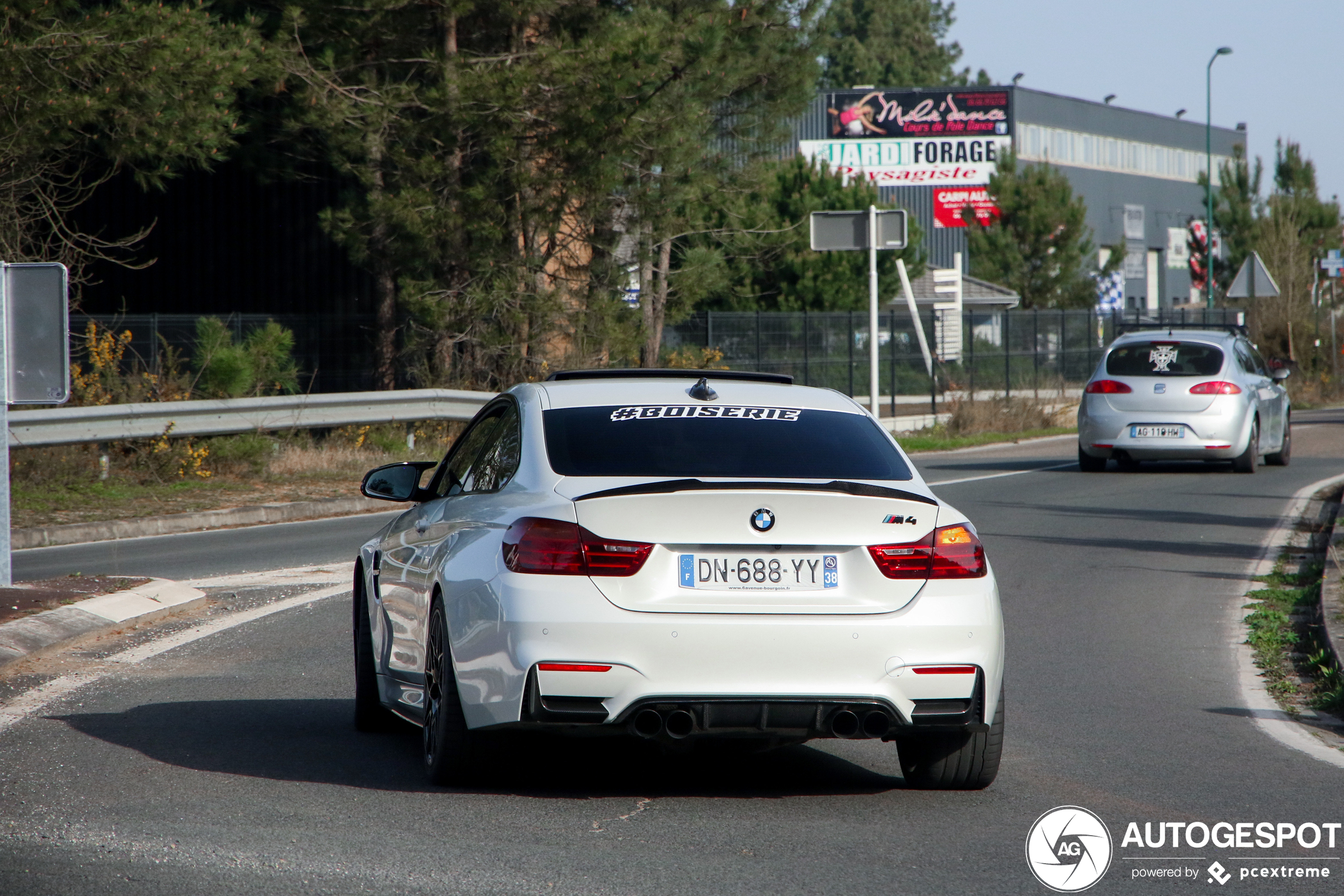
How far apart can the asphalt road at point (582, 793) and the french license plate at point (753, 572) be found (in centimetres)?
76

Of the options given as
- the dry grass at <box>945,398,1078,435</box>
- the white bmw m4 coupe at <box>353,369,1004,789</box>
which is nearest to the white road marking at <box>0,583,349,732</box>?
the white bmw m4 coupe at <box>353,369,1004,789</box>

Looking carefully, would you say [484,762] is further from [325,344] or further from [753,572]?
[325,344]

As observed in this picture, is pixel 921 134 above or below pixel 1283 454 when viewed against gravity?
above

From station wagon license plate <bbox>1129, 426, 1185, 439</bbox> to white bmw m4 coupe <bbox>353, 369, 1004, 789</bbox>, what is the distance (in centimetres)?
1478

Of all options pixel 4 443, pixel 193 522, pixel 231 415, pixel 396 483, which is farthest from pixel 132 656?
pixel 231 415

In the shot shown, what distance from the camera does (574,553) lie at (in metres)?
5.27

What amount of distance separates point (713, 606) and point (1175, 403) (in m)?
15.6

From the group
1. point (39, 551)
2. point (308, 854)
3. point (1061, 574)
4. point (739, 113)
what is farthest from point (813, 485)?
point (739, 113)

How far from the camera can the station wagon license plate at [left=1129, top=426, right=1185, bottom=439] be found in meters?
19.7

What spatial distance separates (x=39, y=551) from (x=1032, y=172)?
46708mm

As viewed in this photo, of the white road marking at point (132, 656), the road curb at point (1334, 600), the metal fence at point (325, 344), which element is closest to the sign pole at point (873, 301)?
the metal fence at point (325, 344)

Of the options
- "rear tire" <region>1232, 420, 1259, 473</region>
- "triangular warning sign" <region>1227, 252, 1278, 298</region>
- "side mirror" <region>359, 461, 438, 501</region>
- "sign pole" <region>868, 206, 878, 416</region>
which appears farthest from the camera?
"triangular warning sign" <region>1227, 252, 1278, 298</region>

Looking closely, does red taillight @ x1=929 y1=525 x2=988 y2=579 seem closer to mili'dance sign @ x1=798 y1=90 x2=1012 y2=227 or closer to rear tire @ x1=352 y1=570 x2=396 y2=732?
rear tire @ x1=352 y1=570 x2=396 y2=732

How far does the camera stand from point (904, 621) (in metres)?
5.34
